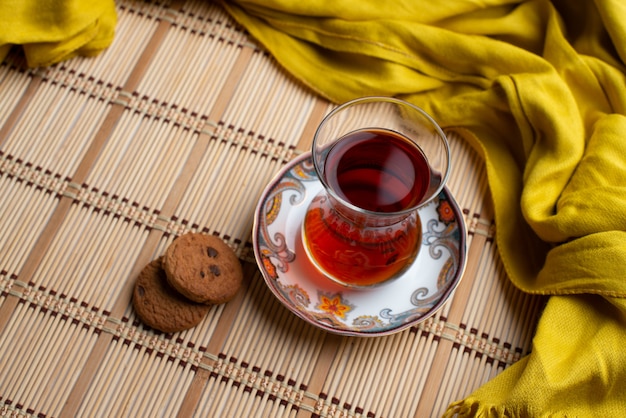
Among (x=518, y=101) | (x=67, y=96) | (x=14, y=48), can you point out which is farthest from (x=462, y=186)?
(x=14, y=48)

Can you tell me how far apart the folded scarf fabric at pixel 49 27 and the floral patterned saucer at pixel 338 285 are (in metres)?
0.37

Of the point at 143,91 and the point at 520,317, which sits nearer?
the point at 520,317

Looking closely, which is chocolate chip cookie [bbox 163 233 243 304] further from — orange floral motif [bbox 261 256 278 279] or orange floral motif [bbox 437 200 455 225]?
orange floral motif [bbox 437 200 455 225]

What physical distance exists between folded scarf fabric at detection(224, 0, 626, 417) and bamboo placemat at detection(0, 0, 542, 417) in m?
0.05

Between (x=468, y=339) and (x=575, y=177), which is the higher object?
(x=575, y=177)

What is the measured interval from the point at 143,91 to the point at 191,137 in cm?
11

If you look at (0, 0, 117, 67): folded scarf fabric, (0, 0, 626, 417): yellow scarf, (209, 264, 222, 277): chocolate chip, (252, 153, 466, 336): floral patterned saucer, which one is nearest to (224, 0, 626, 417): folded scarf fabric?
(0, 0, 626, 417): yellow scarf

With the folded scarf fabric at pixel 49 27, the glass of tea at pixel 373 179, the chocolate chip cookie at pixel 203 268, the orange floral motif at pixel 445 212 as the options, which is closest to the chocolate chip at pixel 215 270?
Result: the chocolate chip cookie at pixel 203 268

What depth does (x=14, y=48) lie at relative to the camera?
1.06 metres

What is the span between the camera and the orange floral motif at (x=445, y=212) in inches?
35.9

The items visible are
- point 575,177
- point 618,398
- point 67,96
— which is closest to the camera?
point 618,398

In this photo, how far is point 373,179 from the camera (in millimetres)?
847

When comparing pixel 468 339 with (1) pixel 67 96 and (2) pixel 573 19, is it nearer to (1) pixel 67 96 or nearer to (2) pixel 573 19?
(2) pixel 573 19

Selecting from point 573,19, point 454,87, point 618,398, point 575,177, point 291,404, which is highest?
point 573,19
